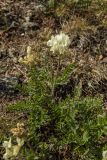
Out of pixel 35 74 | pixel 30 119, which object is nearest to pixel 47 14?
pixel 35 74

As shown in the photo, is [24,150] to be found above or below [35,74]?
below

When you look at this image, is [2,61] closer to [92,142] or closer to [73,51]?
[73,51]

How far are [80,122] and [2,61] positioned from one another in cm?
120

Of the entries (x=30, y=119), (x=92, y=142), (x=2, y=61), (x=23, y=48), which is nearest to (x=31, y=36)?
(x=23, y=48)

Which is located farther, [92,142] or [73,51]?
Answer: [73,51]

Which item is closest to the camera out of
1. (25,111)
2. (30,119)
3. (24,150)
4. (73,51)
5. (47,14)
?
(24,150)

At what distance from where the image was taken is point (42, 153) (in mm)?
3127

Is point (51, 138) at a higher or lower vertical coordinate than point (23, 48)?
lower

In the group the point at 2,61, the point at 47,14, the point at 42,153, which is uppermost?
the point at 47,14

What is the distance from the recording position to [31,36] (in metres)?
4.33

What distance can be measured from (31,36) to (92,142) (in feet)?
5.28

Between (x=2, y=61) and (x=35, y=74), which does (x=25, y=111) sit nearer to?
(x=35, y=74)

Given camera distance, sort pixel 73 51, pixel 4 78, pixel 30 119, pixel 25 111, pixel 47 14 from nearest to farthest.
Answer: pixel 30 119, pixel 25 111, pixel 4 78, pixel 73 51, pixel 47 14

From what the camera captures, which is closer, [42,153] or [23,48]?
[42,153]
